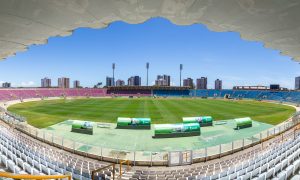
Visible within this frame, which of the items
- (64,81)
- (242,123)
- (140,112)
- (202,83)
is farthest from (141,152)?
(64,81)

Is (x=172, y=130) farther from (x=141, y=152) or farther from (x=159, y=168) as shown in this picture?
(x=159, y=168)

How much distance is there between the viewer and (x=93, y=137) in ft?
77.5

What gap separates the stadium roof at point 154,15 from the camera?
2561 mm

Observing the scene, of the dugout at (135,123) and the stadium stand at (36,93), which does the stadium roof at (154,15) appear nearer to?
the dugout at (135,123)

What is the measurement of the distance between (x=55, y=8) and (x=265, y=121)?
36785mm

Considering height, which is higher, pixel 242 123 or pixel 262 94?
pixel 262 94

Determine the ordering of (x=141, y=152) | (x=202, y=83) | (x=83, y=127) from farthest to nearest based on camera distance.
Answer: (x=202, y=83) < (x=83, y=127) < (x=141, y=152)

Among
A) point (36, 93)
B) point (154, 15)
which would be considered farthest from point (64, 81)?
point (154, 15)

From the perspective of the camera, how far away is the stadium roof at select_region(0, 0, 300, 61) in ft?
8.40

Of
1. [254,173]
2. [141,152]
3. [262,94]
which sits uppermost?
[262,94]

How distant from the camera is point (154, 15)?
317 cm

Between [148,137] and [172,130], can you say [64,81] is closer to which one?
[148,137]

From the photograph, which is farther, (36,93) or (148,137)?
(36,93)

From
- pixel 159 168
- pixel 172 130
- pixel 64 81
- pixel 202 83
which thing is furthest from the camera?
pixel 64 81
